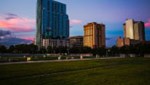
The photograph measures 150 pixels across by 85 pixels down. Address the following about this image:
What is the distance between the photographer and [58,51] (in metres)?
151

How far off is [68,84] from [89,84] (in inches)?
65.0

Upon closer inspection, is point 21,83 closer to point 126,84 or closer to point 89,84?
point 89,84

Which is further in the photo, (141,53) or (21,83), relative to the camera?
(141,53)

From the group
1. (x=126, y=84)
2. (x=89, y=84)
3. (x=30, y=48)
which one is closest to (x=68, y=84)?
(x=89, y=84)

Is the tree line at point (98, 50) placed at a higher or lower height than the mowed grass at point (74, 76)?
higher

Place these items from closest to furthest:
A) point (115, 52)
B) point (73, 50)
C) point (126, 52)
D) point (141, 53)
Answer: point (141, 53)
point (126, 52)
point (115, 52)
point (73, 50)

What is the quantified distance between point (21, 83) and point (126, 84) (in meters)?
8.54

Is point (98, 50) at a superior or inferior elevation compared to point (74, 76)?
superior

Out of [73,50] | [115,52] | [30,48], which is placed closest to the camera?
[115,52]

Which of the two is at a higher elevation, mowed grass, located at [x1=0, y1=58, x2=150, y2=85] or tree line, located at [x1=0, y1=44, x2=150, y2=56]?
tree line, located at [x1=0, y1=44, x2=150, y2=56]

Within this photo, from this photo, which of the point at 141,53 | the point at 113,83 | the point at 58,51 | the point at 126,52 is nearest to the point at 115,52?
the point at 126,52

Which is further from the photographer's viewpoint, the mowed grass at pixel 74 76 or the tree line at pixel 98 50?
the tree line at pixel 98 50

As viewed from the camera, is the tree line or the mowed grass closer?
the mowed grass

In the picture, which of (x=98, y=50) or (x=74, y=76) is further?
(x=98, y=50)
